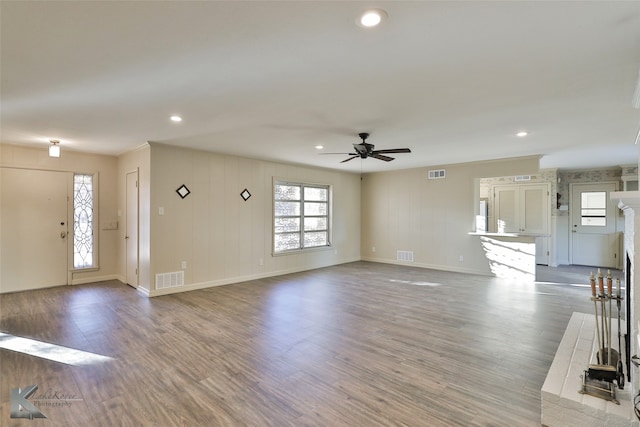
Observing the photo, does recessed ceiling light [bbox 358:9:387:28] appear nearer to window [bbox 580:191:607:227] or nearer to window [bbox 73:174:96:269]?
window [bbox 73:174:96:269]

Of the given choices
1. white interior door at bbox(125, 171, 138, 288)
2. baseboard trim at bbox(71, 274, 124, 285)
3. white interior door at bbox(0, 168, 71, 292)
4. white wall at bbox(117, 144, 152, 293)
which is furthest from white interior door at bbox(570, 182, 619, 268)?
white interior door at bbox(0, 168, 71, 292)

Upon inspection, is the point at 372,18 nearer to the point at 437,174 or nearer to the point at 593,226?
the point at 437,174

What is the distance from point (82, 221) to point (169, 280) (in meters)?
2.32

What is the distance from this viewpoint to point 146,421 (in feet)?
6.51

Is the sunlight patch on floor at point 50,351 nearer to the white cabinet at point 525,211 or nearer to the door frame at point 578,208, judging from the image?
the white cabinet at point 525,211

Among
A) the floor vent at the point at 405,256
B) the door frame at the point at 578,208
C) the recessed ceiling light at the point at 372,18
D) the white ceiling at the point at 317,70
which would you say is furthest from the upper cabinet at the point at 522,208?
the recessed ceiling light at the point at 372,18

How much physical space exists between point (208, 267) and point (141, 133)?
8.36 feet

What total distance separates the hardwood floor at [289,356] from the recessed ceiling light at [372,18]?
2487 mm

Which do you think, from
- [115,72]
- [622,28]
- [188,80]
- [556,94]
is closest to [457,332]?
[556,94]

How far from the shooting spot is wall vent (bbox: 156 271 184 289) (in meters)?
5.05

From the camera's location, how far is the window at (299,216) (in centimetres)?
699

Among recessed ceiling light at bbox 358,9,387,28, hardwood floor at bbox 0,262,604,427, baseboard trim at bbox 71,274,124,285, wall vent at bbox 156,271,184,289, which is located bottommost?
hardwood floor at bbox 0,262,604,427

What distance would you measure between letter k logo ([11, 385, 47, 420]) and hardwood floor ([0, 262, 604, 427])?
0.13 ft

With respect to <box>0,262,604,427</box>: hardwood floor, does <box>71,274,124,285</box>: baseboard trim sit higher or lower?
higher
